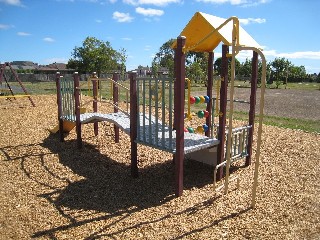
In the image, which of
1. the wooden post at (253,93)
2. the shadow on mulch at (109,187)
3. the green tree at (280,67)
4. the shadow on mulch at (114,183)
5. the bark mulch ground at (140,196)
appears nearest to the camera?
the bark mulch ground at (140,196)

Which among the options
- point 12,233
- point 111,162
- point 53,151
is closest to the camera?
point 12,233

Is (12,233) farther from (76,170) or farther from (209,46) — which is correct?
(209,46)

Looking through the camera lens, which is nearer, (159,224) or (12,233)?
(12,233)

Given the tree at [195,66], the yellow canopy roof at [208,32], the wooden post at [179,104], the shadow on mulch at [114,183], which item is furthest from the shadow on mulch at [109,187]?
the tree at [195,66]

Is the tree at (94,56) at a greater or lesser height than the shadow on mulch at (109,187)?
greater

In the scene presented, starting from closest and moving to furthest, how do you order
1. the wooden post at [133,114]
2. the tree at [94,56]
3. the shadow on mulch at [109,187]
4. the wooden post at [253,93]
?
1. the shadow on mulch at [109,187]
2. the wooden post at [133,114]
3. the wooden post at [253,93]
4. the tree at [94,56]

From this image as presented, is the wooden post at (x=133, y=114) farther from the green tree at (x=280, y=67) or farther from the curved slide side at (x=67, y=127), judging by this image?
the green tree at (x=280, y=67)

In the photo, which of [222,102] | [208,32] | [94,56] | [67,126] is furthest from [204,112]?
[94,56]

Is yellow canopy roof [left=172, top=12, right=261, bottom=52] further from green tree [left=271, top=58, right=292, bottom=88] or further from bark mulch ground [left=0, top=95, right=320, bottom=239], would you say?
green tree [left=271, top=58, right=292, bottom=88]

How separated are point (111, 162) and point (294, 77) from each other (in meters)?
80.3

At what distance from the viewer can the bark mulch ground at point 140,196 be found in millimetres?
3730

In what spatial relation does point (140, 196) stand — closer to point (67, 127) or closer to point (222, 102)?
point (222, 102)

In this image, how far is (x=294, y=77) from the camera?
77000mm

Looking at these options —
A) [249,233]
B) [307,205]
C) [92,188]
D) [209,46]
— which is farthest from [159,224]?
[209,46]
